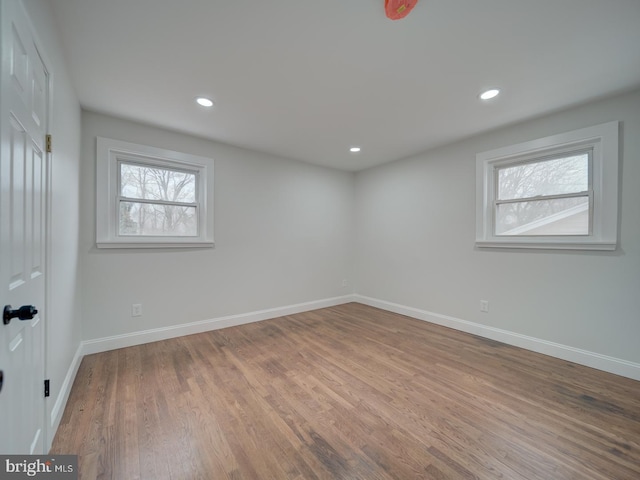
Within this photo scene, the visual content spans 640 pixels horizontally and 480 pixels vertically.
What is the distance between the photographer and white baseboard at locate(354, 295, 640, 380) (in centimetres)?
226

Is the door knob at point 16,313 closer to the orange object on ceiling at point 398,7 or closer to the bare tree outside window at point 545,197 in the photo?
the orange object on ceiling at point 398,7

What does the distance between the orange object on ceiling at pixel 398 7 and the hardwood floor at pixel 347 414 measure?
2.45m

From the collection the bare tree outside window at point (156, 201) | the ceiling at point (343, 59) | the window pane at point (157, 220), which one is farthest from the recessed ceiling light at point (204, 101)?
the window pane at point (157, 220)

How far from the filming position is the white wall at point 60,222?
1438mm

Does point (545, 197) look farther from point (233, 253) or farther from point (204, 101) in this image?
point (233, 253)

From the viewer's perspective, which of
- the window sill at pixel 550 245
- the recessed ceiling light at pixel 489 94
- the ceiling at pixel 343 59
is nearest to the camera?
the ceiling at pixel 343 59

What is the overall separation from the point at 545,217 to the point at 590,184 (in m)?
0.45

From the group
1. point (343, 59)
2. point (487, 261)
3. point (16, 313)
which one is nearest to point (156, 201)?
point (16, 313)

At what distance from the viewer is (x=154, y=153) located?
9.61 ft

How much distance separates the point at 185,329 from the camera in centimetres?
314

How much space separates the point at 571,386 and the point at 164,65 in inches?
161

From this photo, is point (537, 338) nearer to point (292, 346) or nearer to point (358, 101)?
point (292, 346)

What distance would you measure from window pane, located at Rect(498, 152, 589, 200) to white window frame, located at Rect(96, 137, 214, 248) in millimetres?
3681

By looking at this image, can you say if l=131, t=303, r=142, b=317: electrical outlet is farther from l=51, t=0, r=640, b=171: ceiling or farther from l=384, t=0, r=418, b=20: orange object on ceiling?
l=384, t=0, r=418, b=20: orange object on ceiling
